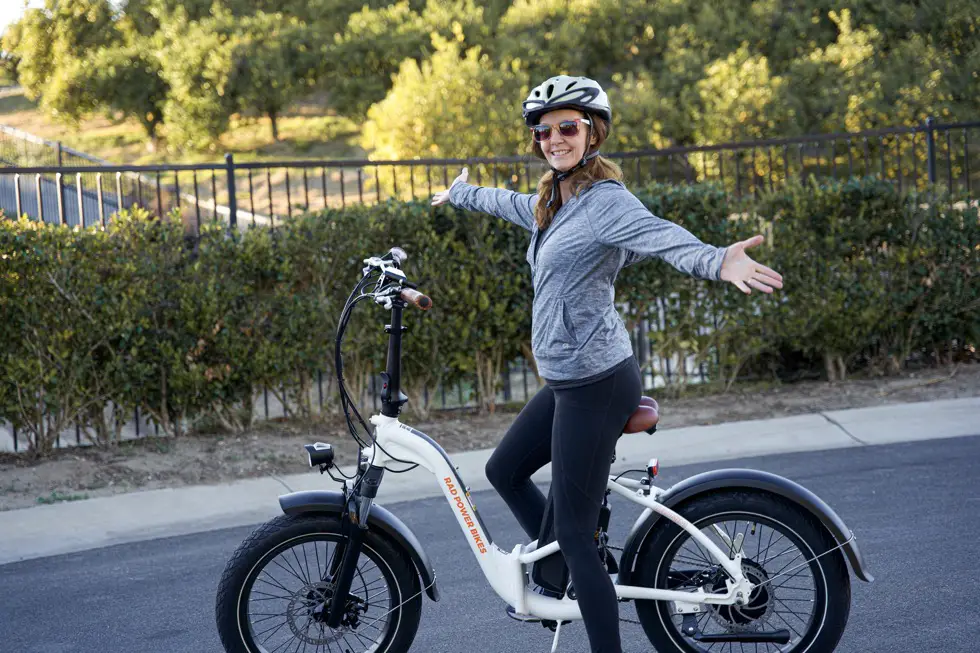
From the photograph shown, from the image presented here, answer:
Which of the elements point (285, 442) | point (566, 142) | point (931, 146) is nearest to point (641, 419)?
point (566, 142)

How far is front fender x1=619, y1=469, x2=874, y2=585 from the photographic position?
3.63m

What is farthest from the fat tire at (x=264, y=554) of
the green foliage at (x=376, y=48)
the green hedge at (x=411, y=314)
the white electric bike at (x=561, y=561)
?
the green foliage at (x=376, y=48)

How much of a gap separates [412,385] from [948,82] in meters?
32.5

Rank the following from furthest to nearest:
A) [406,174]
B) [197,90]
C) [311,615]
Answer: [197,90] → [406,174] → [311,615]

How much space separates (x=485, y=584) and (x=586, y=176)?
7.95ft

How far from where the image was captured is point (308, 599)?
371 centimetres

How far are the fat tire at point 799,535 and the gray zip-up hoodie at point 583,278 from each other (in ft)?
2.05

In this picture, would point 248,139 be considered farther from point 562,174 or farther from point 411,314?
point 562,174

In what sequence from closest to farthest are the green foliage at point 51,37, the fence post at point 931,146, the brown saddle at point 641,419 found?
the brown saddle at point 641,419 < the fence post at point 931,146 < the green foliage at point 51,37

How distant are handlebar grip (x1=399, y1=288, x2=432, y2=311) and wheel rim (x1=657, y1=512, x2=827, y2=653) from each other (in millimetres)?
1186

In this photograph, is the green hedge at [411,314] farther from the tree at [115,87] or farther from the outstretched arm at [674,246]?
the tree at [115,87]

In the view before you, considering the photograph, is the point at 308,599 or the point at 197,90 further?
the point at 197,90

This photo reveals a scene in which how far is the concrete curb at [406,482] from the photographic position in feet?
20.5

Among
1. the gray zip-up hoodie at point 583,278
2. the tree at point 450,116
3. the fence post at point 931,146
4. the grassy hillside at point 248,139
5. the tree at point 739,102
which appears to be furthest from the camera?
the grassy hillside at point 248,139
